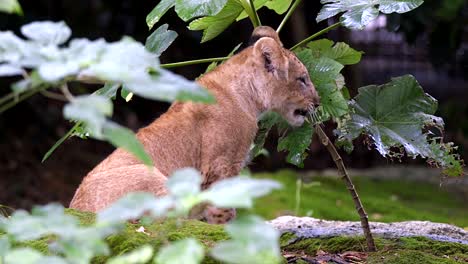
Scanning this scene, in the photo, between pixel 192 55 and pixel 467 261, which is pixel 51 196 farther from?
pixel 467 261

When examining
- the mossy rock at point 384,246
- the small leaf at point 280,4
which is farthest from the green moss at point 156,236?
the small leaf at point 280,4

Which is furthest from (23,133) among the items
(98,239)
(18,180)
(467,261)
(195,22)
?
(98,239)

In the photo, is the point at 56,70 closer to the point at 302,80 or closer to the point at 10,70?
the point at 10,70

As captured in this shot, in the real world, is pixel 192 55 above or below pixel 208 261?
below

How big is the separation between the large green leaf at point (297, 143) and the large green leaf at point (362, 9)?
53cm

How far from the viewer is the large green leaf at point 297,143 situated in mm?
3850

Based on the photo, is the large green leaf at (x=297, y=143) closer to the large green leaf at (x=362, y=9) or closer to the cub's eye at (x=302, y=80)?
the cub's eye at (x=302, y=80)

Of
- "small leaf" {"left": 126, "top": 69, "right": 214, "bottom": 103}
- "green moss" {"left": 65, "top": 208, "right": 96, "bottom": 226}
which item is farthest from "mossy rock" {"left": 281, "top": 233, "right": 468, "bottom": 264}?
"small leaf" {"left": 126, "top": 69, "right": 214, "bottom": 103}

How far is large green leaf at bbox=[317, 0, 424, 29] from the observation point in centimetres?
356

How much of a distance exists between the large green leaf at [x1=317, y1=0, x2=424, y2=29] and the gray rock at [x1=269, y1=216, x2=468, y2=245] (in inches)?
38.2

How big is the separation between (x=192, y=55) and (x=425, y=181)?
3.36m

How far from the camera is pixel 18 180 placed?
33.0 ft

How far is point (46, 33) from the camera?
1845 millimetres

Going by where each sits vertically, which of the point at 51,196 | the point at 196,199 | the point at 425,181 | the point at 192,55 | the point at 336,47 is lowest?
the point at 425,181
